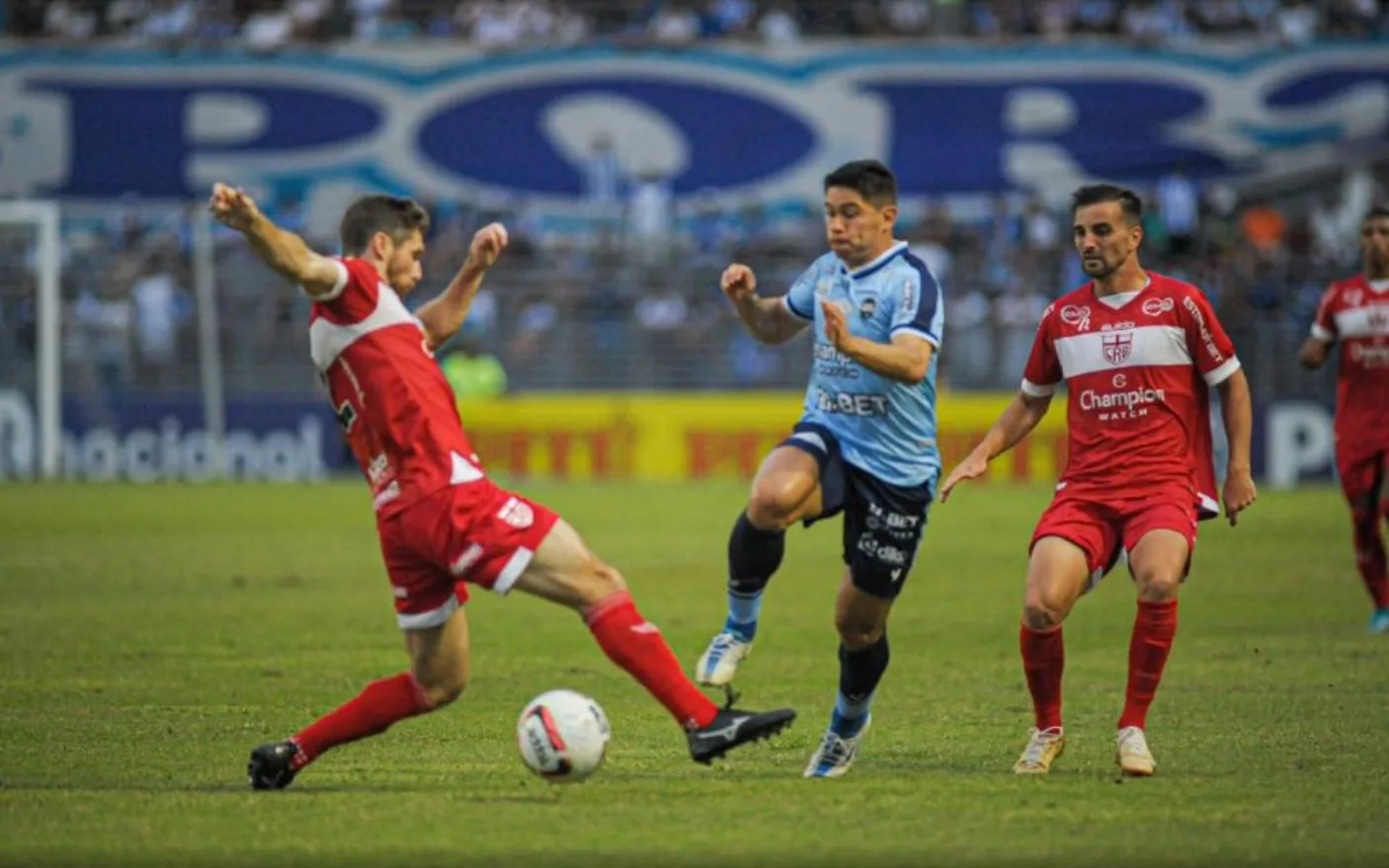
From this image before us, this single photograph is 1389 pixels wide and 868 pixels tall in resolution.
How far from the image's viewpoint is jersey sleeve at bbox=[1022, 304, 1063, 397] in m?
9.77

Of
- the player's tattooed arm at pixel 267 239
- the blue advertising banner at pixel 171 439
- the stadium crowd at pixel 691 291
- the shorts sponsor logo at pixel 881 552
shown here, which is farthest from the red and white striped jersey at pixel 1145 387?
the blue advertising banner at pixel 171 439

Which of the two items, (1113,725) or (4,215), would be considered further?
(4,215)

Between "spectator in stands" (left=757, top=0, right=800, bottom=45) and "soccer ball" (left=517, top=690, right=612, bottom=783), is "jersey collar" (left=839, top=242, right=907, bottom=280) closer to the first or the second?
"soccer ball" (left=517, top=690, right=612, bottom=783)

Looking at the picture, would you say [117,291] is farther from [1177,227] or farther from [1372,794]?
[1372,794]

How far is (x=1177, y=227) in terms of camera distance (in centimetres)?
3331

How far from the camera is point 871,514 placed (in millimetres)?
9219

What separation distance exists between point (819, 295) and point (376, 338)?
84.4 inches

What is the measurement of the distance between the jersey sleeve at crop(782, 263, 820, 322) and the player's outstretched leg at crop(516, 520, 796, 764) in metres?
1.88

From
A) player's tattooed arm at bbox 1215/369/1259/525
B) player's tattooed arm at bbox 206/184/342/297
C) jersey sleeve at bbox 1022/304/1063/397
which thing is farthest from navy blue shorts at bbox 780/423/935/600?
player's tattooed arm at bbox 206/184/342/297

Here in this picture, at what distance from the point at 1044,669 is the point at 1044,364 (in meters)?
1.39

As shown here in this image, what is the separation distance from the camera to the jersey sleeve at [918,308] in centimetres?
908

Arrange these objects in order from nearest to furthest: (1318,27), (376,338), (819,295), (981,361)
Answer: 1. (376,338)
2. (819,295)
3. (981,361)
4. (1318,27)

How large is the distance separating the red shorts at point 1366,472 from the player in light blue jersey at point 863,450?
7.00m

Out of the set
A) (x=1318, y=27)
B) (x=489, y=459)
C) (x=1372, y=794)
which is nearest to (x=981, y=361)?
(x=489, y=459)
